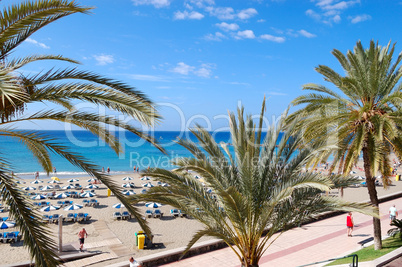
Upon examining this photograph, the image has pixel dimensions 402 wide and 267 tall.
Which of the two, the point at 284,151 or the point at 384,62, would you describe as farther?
the point at 384,62

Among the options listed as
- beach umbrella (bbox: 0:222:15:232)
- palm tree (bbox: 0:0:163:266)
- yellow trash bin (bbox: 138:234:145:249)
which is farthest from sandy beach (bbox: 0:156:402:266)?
palm tree (bbox: 0:0:163:266)

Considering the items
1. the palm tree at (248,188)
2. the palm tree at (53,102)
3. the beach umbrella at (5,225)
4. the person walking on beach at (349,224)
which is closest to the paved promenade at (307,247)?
the person walking on beach at (349,224)

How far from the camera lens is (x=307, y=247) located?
1366 cm

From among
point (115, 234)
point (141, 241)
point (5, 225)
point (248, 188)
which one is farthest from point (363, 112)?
point (5, 225)

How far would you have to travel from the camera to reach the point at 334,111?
11055mm

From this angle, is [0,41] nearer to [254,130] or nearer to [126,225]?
[254,130]

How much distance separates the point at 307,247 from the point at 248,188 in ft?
25.6

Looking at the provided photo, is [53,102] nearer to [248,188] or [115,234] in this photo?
[248,188]

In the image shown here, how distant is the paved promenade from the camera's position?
39.5 feet

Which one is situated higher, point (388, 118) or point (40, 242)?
point (388, 118)

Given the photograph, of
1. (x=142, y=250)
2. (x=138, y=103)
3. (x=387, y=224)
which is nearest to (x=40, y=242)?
(x=138, y=103)

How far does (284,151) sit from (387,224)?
12.6 metres

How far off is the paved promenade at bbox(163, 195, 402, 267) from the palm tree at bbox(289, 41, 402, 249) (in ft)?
7.40

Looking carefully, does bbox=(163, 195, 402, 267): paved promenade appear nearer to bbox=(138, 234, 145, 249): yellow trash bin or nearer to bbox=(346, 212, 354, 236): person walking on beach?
bbox=(346, 212, 354, 236): person walking on beach
